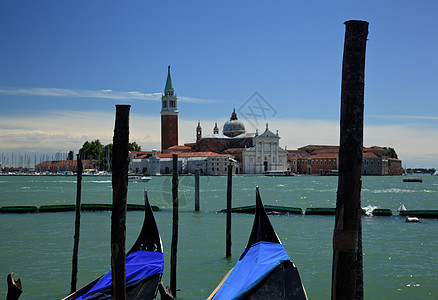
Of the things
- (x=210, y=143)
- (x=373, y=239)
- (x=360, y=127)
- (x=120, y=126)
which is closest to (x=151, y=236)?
(x=120, y=126)

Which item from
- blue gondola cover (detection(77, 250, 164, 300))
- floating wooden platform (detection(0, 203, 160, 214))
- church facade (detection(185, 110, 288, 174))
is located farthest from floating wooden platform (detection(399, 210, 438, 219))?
church facade (detection(185, 110, 288, 174))

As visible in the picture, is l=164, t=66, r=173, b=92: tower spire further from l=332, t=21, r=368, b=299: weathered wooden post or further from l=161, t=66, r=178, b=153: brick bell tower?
l=332, t=21, r=368, b=299: weathered wooden post

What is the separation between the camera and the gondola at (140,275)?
411 centimetres

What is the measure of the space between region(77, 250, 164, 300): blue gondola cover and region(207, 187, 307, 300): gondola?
673 millimetres

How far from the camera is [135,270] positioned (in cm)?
458

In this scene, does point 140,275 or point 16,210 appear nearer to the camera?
point 140,275

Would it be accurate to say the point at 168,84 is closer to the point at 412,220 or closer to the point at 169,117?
the point at 169,117

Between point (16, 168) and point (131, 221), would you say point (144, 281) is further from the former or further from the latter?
point (16, 168)

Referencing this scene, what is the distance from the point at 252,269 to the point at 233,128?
6207 centimetres

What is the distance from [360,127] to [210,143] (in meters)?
60.2

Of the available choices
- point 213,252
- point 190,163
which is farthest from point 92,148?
point 213,252

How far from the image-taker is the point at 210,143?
62.3 m

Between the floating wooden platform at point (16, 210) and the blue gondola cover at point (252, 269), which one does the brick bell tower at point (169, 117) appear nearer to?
the floating wooden platform at point (16, 210)

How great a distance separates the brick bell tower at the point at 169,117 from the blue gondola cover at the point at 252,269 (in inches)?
2258
